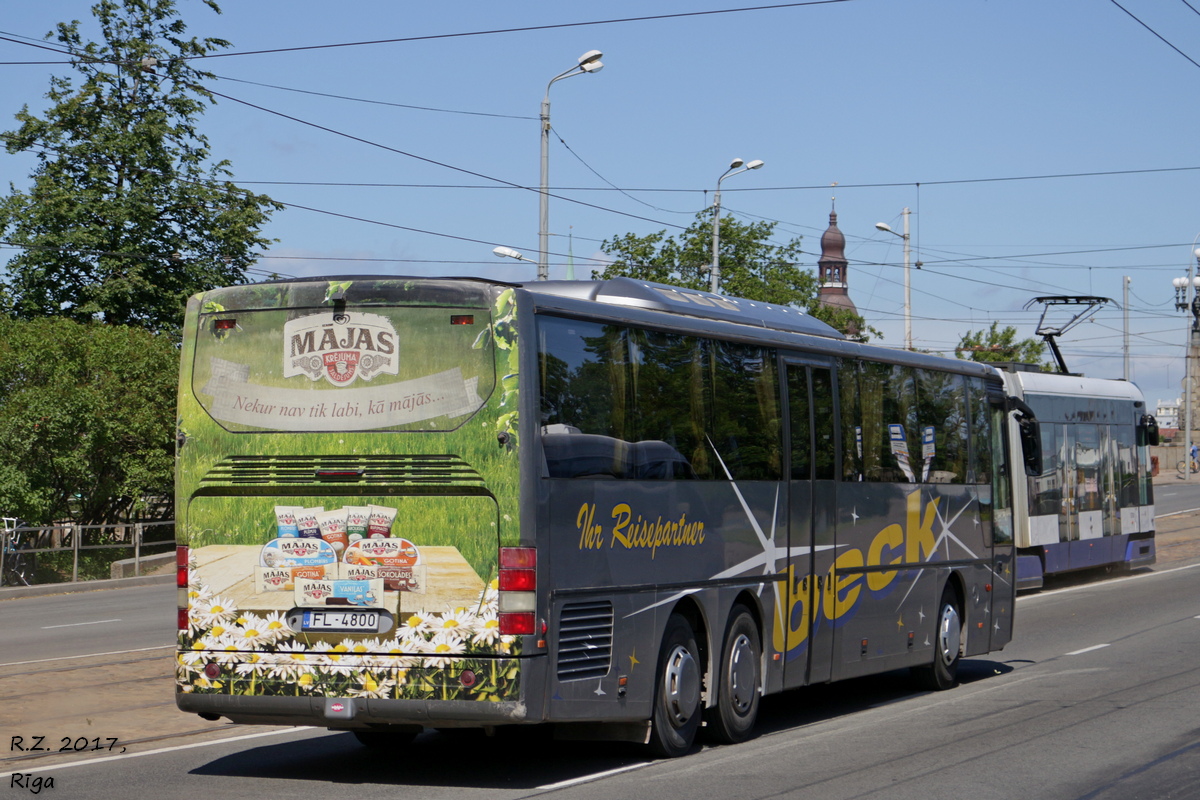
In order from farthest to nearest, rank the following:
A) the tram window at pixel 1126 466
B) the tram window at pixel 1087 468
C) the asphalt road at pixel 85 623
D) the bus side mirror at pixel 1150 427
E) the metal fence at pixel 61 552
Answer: the bus side mirror at pixel 1150 427, the tram window at pixel 1126 466, the metal fence at pixel 61 552, the tram window at pixel 1087 468, the asphalt road at pixel 85 623

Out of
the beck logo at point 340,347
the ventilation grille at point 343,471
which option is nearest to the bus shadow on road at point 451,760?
the ventilation grille at point 343,471

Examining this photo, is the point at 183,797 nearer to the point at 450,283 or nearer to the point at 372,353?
the point at 372,353

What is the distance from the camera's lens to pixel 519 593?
27.4ft

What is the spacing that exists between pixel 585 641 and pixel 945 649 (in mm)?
6623

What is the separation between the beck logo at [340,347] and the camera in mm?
8789

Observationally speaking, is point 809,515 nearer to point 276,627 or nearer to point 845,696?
point 845,696

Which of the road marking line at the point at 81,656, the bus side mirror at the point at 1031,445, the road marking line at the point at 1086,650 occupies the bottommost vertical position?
the road marking line at the point at 1086,650

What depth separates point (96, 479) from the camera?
33375 mm

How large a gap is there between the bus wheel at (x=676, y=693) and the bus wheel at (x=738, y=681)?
0.36 metres

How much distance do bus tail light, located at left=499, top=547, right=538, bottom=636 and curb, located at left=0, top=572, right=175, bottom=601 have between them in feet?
68.3

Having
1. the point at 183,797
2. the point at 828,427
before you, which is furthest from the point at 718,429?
the point at 183,797

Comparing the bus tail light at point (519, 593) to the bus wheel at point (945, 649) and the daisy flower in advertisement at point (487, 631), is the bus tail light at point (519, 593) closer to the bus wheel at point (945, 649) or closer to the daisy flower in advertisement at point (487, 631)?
the daisy flower in advertisement at point (487, 631)

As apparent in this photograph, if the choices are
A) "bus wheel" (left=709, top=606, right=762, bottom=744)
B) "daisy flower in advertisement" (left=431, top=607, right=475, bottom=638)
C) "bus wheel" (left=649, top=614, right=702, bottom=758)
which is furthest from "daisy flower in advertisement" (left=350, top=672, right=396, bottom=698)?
"bus wheel" (left=709, top=606, right=762, bottom=744)

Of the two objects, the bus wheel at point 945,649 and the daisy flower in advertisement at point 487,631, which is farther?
the bus wheel at point 945,649
